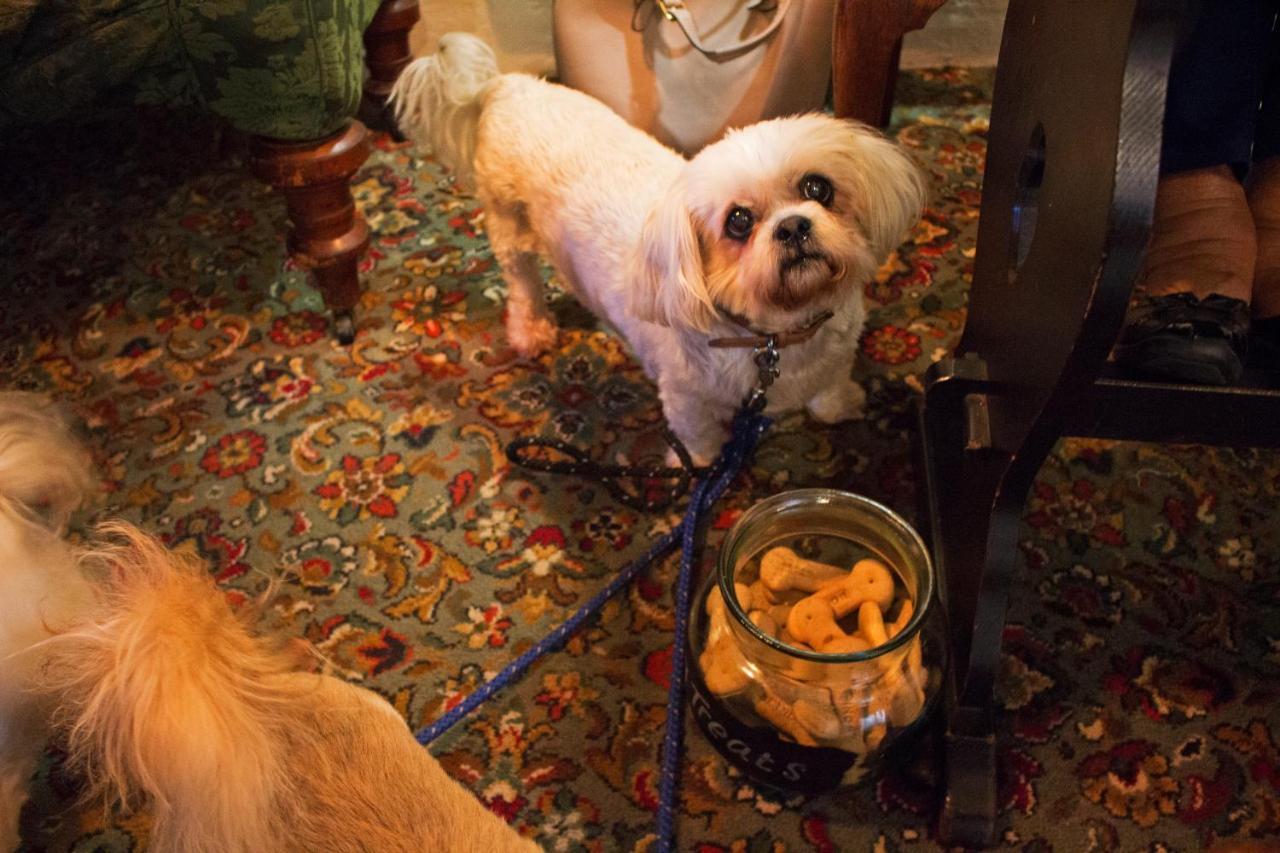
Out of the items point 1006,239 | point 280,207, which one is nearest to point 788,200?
point 1006,239

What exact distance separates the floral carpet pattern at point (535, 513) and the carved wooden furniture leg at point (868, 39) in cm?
36

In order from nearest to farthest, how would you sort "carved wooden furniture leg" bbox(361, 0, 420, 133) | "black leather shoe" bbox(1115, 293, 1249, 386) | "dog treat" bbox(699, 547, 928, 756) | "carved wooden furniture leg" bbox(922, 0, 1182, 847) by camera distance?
"carved wooden furniture leg" bbox(922, 0, 1182, 847), "black leather shoe" bbox(1115, 293, 1249, 386), "dog treat" bbox(699, 547, 928, 756), "carved wooden furniture leg" bbox(361, 0, 420, 133)

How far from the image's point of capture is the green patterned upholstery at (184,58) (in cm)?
99

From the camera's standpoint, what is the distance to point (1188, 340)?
0.65 meters

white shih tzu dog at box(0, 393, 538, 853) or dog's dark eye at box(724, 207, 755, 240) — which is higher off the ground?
dog's dark eye at box(724, 207, 755, 240)

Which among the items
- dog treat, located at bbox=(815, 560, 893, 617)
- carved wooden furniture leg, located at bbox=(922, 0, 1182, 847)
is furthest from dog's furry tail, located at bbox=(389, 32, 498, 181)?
dog treat, located at bbox=(815, 560, 893, 617)

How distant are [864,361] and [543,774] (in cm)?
74

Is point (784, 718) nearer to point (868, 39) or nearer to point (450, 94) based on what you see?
point (868, 39)

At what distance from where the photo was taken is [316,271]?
131 centimetres

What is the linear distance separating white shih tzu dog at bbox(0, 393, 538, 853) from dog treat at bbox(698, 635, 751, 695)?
0.26m

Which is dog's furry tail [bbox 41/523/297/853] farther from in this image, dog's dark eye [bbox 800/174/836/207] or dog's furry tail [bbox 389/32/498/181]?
dog's furry tail [bbox 389/32/498/181]

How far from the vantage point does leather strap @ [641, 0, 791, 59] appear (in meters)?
1.23

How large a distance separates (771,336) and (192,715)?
681 millimetres

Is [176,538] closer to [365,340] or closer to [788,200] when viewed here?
[365,340]
